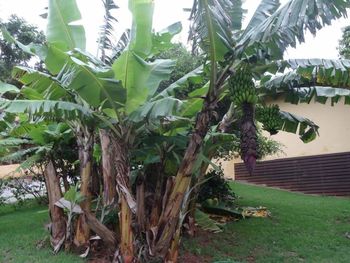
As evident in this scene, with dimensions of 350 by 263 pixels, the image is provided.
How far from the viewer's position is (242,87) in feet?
14.9

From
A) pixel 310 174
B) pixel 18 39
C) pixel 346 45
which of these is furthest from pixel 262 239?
pixel 18 39

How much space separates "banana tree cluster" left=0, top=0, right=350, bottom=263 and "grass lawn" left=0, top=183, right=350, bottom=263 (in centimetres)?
107

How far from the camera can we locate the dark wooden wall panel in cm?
1334

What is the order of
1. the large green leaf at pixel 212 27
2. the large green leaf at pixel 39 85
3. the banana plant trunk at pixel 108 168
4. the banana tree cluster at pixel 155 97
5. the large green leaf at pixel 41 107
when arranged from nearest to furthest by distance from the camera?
1. the large green leaf at pixel 212 27
2. the banana tree cluster at pixel 155 97
3. the large green leaf at pixel 41 107
4. the large green leaf at pixel 39 85
5. the banana plant trunk at pixel 108 168

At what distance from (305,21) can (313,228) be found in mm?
5359

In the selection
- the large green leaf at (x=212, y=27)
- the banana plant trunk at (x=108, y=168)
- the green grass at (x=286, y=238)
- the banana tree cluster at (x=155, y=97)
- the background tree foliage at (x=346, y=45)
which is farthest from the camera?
the background tree foliage at (x=346, y=45)

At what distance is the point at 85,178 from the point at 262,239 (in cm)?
361

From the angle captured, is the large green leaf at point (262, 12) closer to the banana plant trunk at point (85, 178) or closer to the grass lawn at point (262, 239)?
the banana plant trunk at point (85, 178)

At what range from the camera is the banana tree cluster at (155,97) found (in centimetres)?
463

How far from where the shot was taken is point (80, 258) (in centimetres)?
642

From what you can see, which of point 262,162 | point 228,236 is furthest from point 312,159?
point 228,236

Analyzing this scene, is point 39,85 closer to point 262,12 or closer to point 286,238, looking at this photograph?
point 262,12

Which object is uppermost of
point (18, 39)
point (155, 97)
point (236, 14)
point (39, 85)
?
point (18, 39)

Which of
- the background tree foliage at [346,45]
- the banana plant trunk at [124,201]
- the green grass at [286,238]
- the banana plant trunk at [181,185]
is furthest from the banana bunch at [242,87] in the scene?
the background tree foliage at [346,45]
